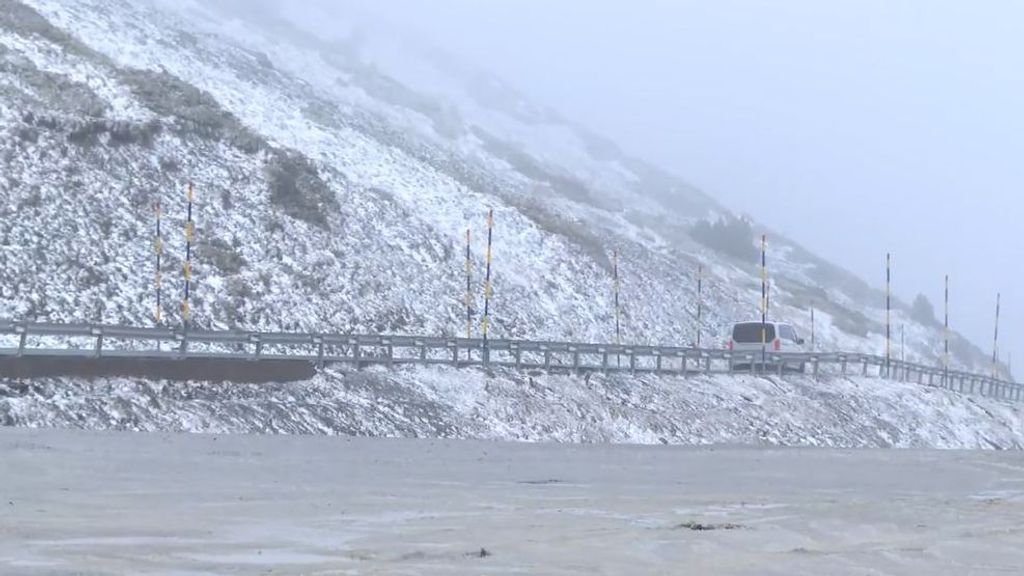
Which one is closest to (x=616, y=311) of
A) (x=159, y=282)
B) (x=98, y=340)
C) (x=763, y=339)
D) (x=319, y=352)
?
(x=763, y=339)

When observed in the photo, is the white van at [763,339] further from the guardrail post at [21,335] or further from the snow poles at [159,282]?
the guardrail post at [21,335]

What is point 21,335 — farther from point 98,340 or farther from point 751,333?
point 751,333

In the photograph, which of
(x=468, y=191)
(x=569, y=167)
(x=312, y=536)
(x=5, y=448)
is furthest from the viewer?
(x=569, y=167)

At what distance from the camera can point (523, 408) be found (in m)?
44.4

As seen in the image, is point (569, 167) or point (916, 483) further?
point (569, 167)

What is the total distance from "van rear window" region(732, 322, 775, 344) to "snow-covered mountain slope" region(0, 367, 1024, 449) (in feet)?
8.41

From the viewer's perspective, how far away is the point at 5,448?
2502cm

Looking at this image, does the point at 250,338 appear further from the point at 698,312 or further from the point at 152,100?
the point at 698,312

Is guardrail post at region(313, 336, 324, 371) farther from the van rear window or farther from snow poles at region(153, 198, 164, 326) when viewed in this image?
the van rear window

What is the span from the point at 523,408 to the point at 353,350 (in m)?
5.65

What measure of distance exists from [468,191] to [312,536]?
6635 centimetres

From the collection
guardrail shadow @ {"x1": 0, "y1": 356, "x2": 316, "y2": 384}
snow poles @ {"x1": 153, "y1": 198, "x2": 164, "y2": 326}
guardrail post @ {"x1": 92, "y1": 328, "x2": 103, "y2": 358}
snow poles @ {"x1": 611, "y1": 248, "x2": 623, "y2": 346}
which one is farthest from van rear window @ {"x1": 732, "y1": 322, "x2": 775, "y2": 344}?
guardrail post @ {"x1": 92, "y1": 328, "x2": 103, "y2": 358}

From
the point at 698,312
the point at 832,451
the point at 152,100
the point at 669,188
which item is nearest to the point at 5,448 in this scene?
the point at 832,451

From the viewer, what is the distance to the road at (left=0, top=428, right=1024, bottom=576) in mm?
11828
